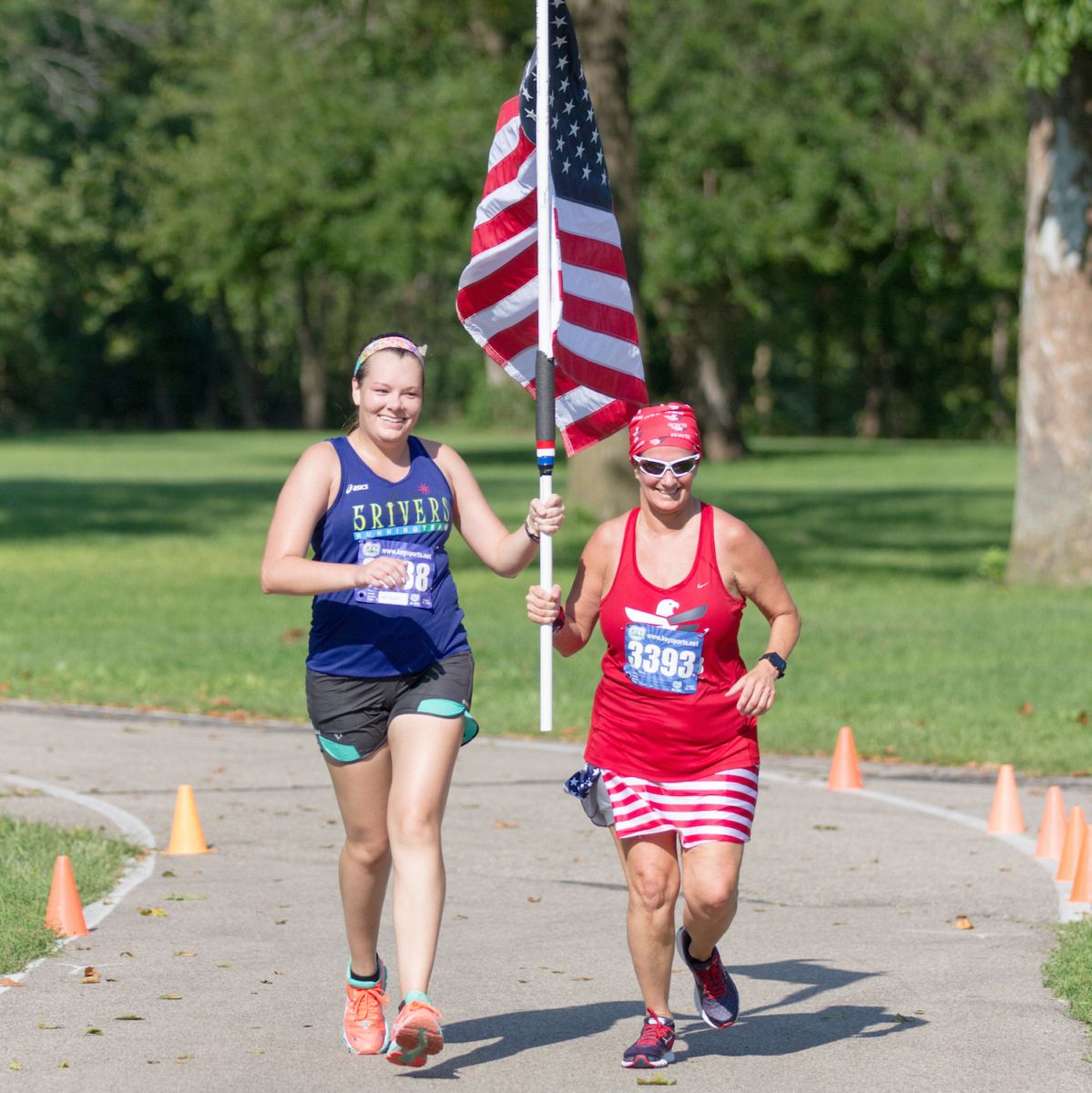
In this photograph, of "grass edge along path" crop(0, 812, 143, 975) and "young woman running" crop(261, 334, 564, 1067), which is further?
"grass edge along path" crop(0, 812, 143, 975)

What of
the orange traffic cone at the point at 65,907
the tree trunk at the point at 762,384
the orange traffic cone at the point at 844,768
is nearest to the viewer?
the orange traffic cone at the point at 65,907

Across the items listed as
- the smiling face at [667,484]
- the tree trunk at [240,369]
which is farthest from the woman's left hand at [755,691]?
the tree trunk at [240,369]

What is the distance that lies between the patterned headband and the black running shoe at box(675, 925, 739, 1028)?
1.90m

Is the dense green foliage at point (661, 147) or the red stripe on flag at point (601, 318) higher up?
the dense green foliage at point (661, 147)

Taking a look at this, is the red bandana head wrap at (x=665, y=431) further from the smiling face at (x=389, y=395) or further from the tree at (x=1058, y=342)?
the tree at (x=1058, y=342)

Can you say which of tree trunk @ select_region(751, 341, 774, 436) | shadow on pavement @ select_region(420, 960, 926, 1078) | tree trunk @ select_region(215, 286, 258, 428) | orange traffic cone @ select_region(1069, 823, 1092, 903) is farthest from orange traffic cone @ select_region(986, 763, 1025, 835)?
tree trunk @ select_region(215, 286, 258, 428)

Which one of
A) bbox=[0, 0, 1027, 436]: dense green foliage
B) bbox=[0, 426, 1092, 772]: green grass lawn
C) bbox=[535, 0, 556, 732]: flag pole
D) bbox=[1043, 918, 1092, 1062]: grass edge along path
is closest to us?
bbox=[535, 0, 556, 732]: flag pole

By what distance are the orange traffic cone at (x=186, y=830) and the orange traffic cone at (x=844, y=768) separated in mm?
3591

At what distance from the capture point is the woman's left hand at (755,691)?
5945 mm

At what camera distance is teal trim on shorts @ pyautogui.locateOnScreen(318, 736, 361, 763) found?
612cm

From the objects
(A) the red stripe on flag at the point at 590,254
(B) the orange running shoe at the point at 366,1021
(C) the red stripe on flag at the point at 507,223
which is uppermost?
(C) the red stripe on flag at the point at 507,223

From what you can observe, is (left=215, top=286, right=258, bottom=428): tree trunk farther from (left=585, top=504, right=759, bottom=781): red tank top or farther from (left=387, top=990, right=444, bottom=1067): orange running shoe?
(left=387, top=990, right=444, bottom=1067): orange running shoe

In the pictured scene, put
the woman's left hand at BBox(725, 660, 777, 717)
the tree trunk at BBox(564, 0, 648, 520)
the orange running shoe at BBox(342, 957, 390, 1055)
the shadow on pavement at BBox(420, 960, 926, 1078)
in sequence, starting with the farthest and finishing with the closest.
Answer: the tree trunk at BBox(564, 0, 648, 520)
the shadow on pavement at BBox(420, 960, 926, 1078)
the orange running shoe at BBox(342, 957, 390, 1055)
the woman's left hand at BBox(725, 660, 777, 717)

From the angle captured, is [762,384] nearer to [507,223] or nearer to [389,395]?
[507,223]
